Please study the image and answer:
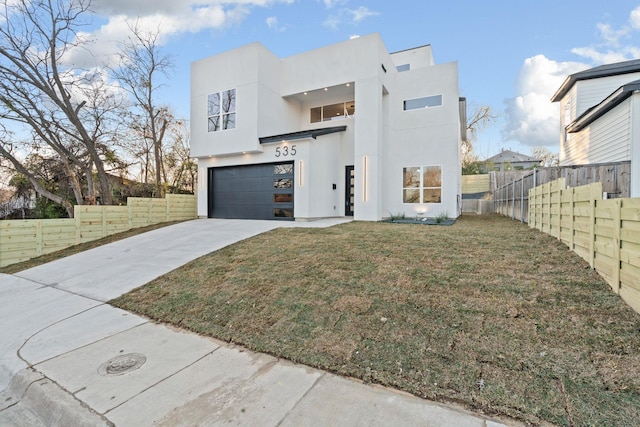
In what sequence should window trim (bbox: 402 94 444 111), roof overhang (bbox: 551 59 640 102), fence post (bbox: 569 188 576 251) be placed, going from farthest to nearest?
roof overhang (bbox: 551 59 640 102)
window trim (bbox: 402 94 444 111)
fence post (bbox: 569 188 576 251)

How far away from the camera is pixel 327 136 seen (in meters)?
12.1

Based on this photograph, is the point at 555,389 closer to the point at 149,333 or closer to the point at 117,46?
the point at 149,333

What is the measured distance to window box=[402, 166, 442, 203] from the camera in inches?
482

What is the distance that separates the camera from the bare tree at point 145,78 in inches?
624

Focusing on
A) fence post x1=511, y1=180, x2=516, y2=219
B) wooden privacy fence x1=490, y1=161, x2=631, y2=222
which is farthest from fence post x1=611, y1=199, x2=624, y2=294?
fence post x1=511, y1=180, x2=516, y2=219

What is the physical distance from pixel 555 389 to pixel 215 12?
46.1 ft

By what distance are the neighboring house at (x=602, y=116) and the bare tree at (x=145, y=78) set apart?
67.3 feet

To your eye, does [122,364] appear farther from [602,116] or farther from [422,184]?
[602,116]

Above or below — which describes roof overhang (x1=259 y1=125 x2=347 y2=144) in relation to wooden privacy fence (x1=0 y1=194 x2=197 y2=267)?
above

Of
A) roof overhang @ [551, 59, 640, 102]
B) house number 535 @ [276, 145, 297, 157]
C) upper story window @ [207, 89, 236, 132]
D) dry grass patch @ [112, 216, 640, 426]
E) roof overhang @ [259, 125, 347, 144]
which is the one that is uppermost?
roof overhang @ [551, 59, 640, 102]

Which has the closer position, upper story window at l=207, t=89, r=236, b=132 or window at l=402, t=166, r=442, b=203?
window at l=402, t=166, r=442, b=203

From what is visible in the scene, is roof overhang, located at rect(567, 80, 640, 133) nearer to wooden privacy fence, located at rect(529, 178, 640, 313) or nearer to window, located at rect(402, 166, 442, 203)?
window, located at rect(402, 166, 442, 203)

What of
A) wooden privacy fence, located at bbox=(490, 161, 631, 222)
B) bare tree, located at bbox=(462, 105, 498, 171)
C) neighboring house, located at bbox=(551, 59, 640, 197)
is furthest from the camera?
bare tree, located at bbox=(462, 105, 498, 171)

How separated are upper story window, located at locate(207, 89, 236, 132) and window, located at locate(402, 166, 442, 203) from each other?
786cm
